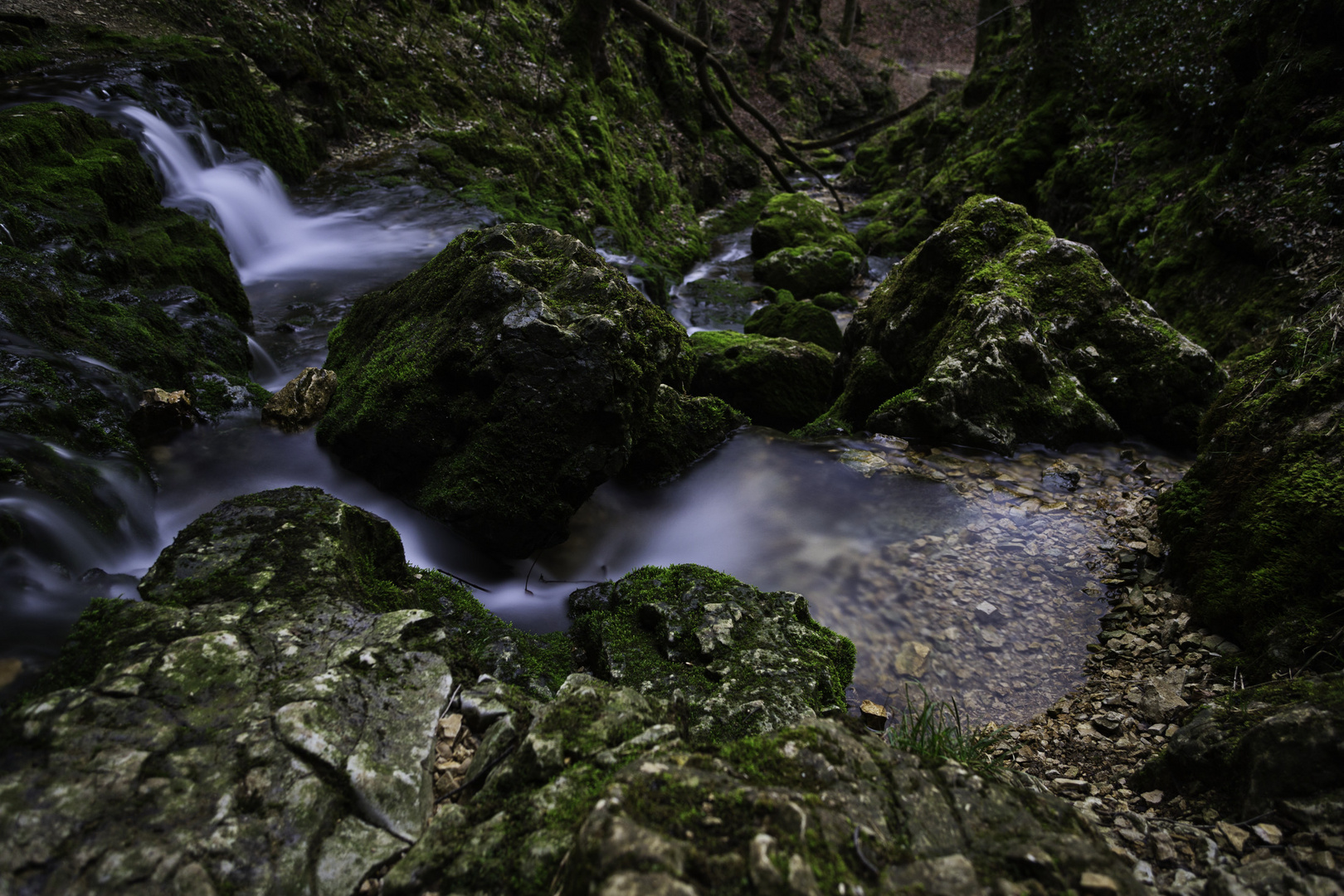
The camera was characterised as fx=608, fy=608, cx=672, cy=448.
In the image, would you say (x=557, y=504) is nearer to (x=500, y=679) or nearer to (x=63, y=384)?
(x=500, y=679)

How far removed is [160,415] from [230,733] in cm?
406

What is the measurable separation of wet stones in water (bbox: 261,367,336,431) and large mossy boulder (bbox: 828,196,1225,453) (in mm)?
5778

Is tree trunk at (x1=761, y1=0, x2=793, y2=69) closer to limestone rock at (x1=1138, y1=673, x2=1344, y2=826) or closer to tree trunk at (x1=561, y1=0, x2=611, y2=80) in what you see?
tree trunk at (x1=561, y1=0, x2=611, y2=80)

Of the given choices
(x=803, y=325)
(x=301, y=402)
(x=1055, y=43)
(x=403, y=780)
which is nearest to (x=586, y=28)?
(x=803, y=325)

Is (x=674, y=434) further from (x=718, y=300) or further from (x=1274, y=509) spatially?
(x=718, y=300)

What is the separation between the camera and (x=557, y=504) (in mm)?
4984

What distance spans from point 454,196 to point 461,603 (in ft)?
30.0

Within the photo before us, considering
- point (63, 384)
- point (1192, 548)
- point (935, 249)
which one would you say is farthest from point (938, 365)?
point (63, 384)

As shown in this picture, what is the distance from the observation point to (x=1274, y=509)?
141 inches

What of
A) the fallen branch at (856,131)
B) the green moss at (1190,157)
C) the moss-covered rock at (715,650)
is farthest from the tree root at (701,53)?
the moss-covered rock at (715,650)

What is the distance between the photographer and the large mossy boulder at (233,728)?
1.72 m

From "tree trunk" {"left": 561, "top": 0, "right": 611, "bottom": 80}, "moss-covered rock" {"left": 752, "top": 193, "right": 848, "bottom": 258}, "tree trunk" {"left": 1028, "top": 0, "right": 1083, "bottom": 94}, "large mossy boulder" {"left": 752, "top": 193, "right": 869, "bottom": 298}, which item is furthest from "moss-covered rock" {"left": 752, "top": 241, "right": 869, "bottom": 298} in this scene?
"tree trunk" {"left": 561, "top": 0, "right": 611, "bottom": 80}

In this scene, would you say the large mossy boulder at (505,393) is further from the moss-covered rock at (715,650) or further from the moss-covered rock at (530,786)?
the moss-covered rock at (530,786)

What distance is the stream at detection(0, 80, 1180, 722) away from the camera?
3.95 meters
